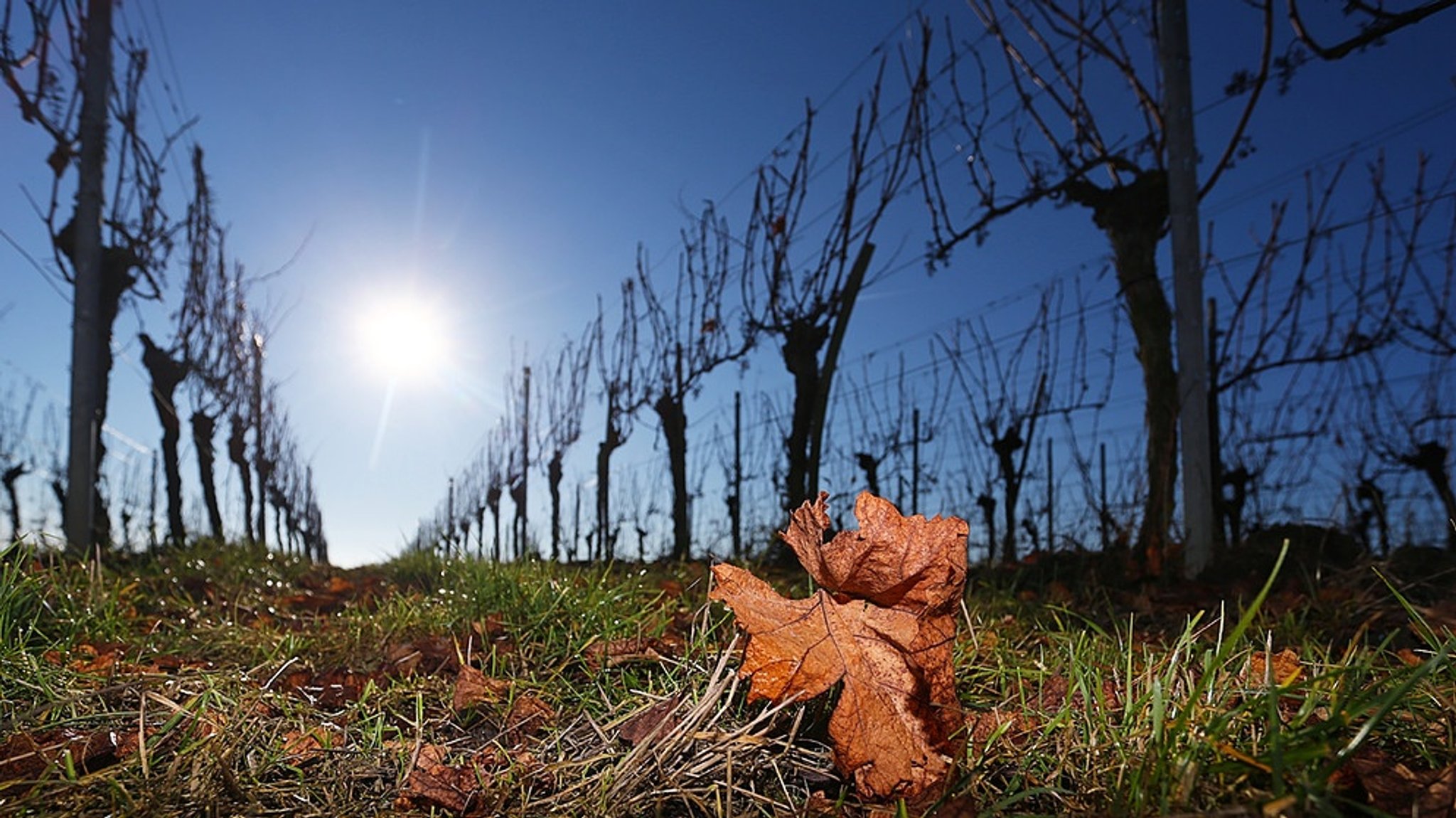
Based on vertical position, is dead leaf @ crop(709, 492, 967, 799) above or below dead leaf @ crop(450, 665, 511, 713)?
above

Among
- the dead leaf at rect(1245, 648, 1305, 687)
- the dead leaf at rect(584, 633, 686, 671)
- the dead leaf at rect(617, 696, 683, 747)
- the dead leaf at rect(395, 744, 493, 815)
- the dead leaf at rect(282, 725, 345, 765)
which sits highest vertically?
the dead leaf at rect(584, 633, 686, 671)

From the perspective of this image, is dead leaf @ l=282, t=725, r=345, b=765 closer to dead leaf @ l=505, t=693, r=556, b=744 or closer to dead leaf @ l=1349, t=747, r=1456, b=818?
dead leaf @ l=505, t=693, r=556, b=744

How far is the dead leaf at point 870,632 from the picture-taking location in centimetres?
126

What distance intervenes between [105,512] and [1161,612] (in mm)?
9534

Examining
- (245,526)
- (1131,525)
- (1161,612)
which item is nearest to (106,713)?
(1161,612)

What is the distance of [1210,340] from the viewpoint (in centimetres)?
714

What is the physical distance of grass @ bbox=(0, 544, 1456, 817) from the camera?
108cm

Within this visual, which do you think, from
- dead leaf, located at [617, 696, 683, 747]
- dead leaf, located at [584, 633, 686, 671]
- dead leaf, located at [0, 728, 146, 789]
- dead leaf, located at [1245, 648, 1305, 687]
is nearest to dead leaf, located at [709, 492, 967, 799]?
dead leaf, located at [617, 696, 683, 747]

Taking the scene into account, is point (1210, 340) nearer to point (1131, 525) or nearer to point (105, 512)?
point (1131, 525)

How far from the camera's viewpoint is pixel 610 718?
5.29ft

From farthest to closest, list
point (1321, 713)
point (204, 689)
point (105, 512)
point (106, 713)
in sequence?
1. point (105, 512)
2. point (204, 689)
3. point (106, 713)
4. point (1321, 713)

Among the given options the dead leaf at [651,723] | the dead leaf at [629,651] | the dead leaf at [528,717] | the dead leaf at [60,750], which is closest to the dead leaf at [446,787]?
the dead leaf at [528,717]

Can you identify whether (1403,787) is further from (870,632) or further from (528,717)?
(528,717)

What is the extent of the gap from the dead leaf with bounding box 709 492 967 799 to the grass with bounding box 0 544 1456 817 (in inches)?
2.6
